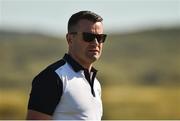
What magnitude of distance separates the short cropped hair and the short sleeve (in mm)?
611

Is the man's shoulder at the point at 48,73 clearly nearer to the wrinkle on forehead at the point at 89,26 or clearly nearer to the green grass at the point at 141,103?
the wrinkle on forehead at the point at 89,26

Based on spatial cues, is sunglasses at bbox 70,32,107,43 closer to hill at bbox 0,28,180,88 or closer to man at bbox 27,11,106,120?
man at bbox 27,11,106,120

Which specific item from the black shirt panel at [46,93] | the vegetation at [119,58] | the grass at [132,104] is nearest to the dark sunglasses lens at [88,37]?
the black shirt panel at [46,93]

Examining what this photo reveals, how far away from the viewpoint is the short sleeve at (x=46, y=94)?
20.6ft

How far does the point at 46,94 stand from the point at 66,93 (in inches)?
6.8

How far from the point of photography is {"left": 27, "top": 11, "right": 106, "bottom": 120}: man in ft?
20.7

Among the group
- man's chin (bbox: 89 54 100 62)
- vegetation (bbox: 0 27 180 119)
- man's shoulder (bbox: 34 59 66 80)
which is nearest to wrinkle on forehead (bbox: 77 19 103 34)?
man's chin (bbox: 89 54 100 62)

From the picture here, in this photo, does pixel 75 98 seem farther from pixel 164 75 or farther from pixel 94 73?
pixel 164 75

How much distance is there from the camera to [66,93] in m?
6.37

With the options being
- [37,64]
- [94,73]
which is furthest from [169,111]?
[37,64]

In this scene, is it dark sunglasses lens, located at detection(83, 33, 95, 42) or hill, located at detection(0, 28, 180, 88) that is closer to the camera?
dark sunglasses lens, located at detection(83, 33, 95, 42)

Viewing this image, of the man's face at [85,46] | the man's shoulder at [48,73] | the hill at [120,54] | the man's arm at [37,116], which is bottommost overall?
the hill at [120,54]

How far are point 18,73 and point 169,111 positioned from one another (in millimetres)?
43190

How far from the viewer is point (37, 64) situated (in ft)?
317
